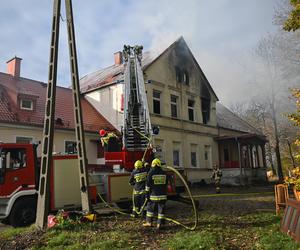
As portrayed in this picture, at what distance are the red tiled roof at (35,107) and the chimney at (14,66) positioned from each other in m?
0.50

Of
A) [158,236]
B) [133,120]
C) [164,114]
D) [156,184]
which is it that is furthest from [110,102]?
[158,236]

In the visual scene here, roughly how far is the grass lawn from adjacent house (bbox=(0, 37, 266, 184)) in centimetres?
869

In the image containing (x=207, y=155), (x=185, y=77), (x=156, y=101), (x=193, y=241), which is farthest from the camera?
(x=207, y=155)

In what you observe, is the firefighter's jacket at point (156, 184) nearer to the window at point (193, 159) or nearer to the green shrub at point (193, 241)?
the green shrub at point (193, 241)

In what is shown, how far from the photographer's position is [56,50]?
29.7 ft

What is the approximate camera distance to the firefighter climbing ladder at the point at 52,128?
27.1 feet

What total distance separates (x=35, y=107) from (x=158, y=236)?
13493mm

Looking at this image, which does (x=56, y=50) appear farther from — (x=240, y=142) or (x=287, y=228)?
(x=240, y=142)

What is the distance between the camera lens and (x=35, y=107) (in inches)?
722

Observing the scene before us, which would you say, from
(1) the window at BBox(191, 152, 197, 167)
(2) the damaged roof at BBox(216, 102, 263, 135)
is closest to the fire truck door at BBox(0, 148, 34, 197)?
(1) the window at BBox(191, 152, 197, 167)

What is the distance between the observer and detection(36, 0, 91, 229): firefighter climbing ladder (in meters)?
8.27

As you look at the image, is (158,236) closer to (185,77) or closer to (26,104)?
(26,104)

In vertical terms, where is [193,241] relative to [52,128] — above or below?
below

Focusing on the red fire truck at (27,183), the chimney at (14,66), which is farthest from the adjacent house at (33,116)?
the red fire truck at (27,183)
